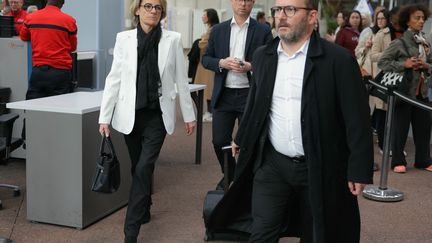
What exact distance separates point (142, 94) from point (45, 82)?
308cm

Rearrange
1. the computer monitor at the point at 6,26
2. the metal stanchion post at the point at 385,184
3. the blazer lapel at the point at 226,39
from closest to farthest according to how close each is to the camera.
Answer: the blazer lapel at the point at 226,39 < the metal stanchion post at the point at 385,184 < the computer monitor at the point at 6,26

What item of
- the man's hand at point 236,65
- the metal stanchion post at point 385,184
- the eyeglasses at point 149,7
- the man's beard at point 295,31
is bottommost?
the metal stanchion post at point 385,184

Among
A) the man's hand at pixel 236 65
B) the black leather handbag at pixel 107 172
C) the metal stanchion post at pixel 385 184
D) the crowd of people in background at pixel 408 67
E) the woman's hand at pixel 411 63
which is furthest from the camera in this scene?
the crowd of people in background at pixel 408 67

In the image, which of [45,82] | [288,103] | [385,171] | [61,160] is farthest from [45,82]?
[288,103]

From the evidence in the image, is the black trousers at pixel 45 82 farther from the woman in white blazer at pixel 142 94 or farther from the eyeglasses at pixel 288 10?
the eyeglasses at pixel 288 10

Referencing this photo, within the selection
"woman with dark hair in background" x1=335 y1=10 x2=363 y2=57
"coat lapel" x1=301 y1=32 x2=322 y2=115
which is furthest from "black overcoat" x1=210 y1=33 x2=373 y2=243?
"woman with dark hair in background" x1=335 y1=10 x2=363 y2=57

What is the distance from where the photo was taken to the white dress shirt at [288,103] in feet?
12.2

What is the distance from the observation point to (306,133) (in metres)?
3.65

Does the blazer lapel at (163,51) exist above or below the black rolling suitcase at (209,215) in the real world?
above

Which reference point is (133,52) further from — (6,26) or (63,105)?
(6,26)

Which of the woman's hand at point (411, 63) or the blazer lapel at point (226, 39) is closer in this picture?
the blazer lapel at point (226, 39)

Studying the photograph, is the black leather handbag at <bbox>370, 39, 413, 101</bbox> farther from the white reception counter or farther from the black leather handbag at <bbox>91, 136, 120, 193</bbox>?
the black leather handbag at <bbox>91, 136, 120, 193</bbox>

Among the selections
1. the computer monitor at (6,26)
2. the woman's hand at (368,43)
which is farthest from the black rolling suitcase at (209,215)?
the woman's hand at (368,43)

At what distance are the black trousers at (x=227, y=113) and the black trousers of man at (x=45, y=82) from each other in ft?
8.10
